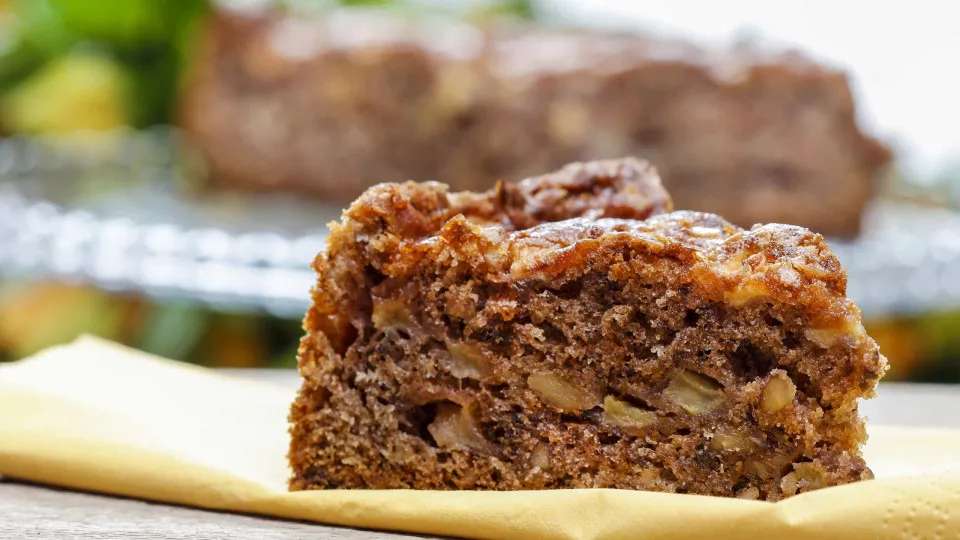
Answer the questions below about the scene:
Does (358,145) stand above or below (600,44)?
below

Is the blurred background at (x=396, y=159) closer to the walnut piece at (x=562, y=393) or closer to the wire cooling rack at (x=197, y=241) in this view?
the wire cooling rack at (x=197, y=241)

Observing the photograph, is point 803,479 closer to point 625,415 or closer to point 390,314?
point 625,415

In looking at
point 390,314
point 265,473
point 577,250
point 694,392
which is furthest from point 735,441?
point 265,473

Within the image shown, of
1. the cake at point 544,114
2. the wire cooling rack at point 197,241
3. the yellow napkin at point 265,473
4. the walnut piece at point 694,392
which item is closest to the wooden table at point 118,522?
the yellow napkin at point 265,473

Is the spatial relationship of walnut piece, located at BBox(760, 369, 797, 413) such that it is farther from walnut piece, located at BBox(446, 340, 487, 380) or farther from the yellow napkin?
walnut piece, located at BBox(446, 340, 487, 380)

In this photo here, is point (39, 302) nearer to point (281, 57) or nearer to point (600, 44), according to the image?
point (281, 57)

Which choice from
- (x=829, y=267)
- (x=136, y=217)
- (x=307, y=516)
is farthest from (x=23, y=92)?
(x=829, y=267)

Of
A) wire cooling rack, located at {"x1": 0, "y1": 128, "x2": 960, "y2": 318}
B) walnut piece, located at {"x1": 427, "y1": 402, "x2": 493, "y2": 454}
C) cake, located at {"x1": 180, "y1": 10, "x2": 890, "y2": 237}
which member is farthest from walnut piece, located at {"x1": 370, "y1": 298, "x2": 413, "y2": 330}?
cake, located at {"x1": 180, "y1": 10, "x2": 890, "y2": 237}
